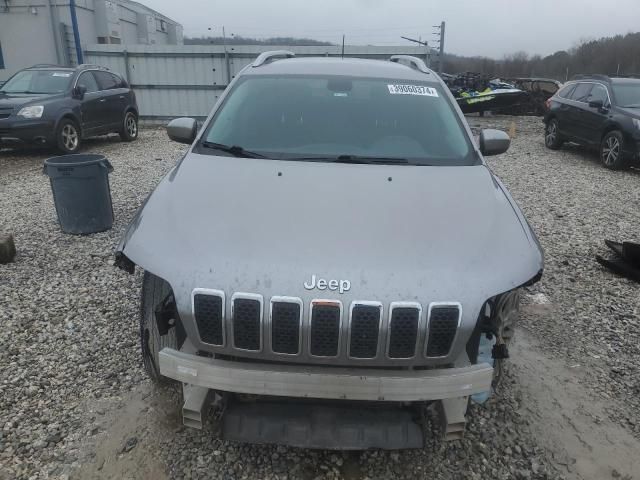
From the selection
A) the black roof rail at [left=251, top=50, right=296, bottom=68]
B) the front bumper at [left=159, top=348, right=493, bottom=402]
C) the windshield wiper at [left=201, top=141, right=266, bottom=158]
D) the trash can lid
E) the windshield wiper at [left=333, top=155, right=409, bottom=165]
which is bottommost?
the front bumper at [left=159, top=348, right=493, bottom=402]

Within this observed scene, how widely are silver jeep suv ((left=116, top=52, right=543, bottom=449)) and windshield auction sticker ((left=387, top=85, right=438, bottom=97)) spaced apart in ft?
3.04

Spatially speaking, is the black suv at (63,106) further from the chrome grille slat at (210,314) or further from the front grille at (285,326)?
the front grille at (285,326)

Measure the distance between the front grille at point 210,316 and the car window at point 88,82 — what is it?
10.1 meters

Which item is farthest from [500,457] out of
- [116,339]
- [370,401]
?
Answer: [116,339]

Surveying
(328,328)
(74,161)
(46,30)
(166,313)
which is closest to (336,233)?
(328,328)

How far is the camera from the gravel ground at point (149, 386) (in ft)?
8.00

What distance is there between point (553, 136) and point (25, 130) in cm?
1127

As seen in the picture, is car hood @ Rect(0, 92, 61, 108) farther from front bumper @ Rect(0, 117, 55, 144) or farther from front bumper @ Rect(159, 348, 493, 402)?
front bumper @ Rect(159, 348, 493, 402)

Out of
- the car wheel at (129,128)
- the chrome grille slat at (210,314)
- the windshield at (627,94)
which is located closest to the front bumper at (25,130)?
the car wheel at (129,128)

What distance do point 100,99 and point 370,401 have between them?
10.6 metres

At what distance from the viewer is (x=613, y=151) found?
31.7 ft

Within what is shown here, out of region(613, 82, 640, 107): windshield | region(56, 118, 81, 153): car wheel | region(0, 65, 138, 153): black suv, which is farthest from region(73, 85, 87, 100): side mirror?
region(613, 82, 640, 107): windshield

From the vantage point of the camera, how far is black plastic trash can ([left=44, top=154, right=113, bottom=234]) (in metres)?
5.23

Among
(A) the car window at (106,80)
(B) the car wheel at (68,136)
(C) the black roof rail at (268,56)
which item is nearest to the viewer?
(C) the black roof rail at (268,56)
